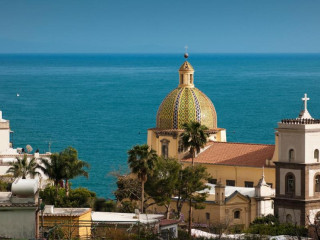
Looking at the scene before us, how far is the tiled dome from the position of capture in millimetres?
72562

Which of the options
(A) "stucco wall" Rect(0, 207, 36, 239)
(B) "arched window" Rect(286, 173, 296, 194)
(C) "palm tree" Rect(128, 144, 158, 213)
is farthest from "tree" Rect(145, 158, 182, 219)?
(A) "stucco wall" Rect(0, 207, 36, 239)

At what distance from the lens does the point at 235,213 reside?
207ft

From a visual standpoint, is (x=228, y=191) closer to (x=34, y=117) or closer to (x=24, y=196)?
(x=24, y=196)

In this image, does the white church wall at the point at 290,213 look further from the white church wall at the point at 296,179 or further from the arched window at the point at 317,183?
the arched window at the point at 317,183

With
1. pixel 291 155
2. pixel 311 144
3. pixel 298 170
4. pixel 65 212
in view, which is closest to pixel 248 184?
pixel 291 155

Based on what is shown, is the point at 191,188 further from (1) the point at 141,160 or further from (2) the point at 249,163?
(2) the point at 249,163

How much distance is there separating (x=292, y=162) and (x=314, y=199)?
Result: 2.02 metres

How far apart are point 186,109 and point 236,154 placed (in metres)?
4.54

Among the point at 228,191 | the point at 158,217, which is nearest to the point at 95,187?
the point at 228,191

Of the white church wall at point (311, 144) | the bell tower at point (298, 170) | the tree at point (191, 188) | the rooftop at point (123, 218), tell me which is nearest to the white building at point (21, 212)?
the rooftop at point (123, 218)

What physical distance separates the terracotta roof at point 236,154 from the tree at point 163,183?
7.49 metres

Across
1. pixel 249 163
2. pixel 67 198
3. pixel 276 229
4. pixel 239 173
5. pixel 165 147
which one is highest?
pixel 165 147

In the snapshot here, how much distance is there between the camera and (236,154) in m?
69.8

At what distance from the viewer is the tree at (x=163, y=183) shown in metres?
61.2
